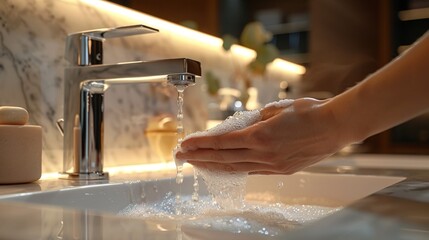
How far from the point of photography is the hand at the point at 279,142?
581 mm

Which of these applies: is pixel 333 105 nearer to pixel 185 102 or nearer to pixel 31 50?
pixel 31 50

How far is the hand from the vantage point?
58cm

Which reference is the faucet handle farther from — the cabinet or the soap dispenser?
the cabinet

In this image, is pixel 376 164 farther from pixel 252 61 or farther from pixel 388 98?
pixel 388 98

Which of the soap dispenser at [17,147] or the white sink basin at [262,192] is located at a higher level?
the soap dispenser at [17,147]

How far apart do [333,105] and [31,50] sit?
536mm

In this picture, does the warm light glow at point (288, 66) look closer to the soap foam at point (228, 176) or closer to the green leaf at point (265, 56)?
the green leaf at point (265, 56)

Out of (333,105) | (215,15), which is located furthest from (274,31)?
(333,105)

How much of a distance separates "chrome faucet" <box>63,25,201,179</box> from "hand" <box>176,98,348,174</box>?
22 cm

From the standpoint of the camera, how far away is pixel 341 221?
0.36 m

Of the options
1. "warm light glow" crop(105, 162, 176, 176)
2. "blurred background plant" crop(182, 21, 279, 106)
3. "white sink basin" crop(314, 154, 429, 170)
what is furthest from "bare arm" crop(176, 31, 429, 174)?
"blurred background plant" crop(182, 21, 279, 106)

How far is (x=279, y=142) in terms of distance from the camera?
1.92ft

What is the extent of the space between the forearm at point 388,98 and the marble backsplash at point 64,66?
20.3 inches

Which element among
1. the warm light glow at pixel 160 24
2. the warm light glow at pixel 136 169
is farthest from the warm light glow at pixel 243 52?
the warm light glow at pixel 136 169
